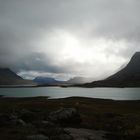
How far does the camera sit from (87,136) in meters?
24.0

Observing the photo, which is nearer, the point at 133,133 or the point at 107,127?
the point at 133,133

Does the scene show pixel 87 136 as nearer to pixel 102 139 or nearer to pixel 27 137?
pixel 102 139

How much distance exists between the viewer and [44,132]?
2355cm

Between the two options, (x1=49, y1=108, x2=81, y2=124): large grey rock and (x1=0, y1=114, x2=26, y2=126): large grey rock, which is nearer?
(x1=0, y1=114, x2=26, y2=126): large grey rock

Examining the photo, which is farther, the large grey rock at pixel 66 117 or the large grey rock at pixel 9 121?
the large grey rock at pixel 66 117

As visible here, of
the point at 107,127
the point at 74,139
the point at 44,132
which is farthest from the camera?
the point at 107,127

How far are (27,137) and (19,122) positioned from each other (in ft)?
31.7

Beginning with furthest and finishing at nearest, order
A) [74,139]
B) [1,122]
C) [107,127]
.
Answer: [107,127]
[1,122]
[74,139]

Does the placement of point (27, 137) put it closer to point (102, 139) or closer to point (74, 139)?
point (74, 139)

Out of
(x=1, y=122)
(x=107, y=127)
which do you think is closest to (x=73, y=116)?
(x=107, y=127)

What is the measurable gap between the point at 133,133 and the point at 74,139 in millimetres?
7314

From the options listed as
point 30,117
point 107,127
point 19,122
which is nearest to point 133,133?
point 107,127

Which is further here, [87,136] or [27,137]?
[87,136]

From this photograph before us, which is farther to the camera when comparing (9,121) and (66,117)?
(66,117)
